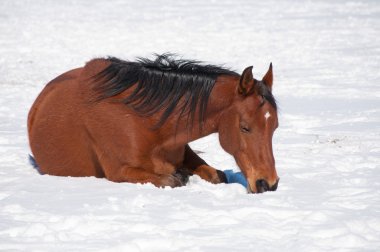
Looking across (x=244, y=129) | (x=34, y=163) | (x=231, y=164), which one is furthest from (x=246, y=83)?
(x=34, y=163)

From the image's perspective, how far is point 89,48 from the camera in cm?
1498

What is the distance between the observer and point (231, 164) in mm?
6266

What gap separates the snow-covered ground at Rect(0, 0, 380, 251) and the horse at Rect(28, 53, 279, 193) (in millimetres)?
165

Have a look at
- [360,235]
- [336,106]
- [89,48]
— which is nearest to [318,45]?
[89,48]

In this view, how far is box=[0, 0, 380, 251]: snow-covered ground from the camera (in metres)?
3.83

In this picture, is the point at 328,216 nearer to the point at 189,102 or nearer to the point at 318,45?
the point at 189,102

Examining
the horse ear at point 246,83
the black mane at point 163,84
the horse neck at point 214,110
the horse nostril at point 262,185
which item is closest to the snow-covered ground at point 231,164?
the horse nostril at point 262,185

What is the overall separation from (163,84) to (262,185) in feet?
3.87

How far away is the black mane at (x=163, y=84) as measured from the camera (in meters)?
5.02

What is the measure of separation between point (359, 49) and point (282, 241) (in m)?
11.3

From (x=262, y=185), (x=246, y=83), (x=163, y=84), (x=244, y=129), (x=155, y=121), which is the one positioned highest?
(x=246, y=83)

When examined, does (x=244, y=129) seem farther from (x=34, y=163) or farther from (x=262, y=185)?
(x=34, y=163)

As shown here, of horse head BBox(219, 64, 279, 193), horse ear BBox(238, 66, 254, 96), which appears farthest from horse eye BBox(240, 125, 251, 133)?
horse ear BBox(238, 66, 254, 96)

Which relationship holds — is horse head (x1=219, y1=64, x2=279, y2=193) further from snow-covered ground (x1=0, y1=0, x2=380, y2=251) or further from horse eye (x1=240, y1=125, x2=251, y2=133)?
snow-covered ground (x1=0, y1=0, x2=380, y2=251)
